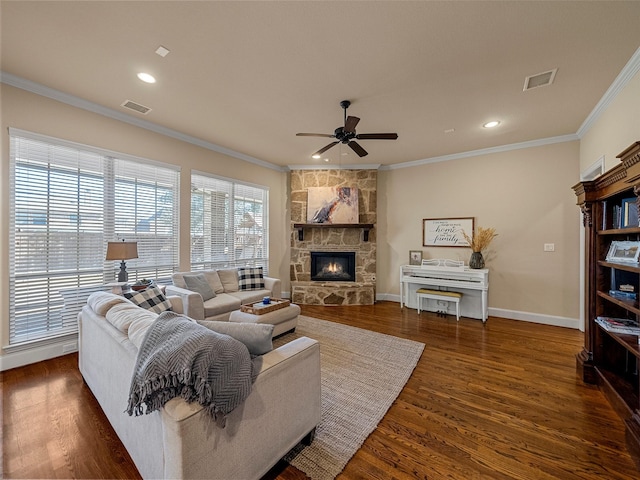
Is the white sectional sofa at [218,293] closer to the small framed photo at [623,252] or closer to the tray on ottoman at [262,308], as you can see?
the tray on ottoman at [262,308]

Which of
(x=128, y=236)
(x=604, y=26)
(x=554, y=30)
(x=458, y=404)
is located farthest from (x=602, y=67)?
(x=128, y=236)

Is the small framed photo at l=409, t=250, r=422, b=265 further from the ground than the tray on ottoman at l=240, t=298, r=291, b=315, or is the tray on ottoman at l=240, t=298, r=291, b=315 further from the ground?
the small framed photo at l=409, t=250, r=422, b=265

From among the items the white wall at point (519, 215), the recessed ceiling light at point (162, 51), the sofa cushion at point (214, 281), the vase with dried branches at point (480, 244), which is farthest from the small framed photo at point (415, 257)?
the recessed ceiling light at point (162, 51)

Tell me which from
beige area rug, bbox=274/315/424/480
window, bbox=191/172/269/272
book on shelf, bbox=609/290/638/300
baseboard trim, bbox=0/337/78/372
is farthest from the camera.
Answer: window, bbox=191/172/269/272

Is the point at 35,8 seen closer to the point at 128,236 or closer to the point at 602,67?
the point at 128,236

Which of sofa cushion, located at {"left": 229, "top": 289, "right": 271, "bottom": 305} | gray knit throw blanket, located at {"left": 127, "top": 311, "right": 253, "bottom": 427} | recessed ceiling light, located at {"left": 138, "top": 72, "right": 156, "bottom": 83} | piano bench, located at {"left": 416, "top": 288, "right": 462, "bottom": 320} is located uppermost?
recessed ceiling light, located at {"left": 138, "top": 72, "right": 156, "bottom": 83}

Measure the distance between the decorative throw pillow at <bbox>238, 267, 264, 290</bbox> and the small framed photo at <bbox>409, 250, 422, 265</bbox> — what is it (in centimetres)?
299

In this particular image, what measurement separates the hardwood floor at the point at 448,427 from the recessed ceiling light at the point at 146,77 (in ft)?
9.79

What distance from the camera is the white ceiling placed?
1822mm

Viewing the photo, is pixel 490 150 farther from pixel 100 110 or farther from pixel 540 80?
pixel 100 110

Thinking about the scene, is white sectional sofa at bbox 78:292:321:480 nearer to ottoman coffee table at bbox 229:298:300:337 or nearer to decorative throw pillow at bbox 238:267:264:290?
ottoman coffee table at bbox 229:298:300:337

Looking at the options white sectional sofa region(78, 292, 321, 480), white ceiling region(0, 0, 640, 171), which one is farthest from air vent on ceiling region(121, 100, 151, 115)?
Result: white sectional sofa region(78, 292, 321, 480)

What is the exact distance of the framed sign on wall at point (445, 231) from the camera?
482cm

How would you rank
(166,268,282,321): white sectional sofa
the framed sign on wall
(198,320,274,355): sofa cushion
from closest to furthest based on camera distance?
(198,320,274,355): sofa cushion → (166,268,282,321): white sectional sofa → the framed sign on wall
